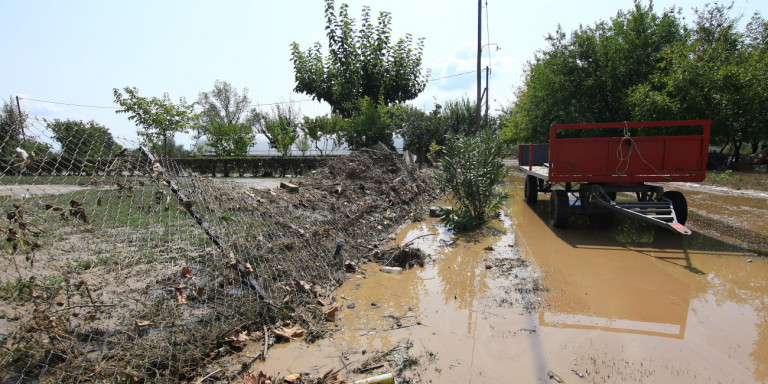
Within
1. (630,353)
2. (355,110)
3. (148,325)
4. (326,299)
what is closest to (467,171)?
(326,299)

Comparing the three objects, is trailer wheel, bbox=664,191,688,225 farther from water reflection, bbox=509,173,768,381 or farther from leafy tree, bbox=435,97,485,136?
leafy tree, bbox=435,97,485,136

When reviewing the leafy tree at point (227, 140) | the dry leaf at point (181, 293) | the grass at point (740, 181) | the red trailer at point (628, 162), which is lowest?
the dry leaf at point (181, 293)

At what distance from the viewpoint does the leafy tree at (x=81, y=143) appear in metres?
3.30

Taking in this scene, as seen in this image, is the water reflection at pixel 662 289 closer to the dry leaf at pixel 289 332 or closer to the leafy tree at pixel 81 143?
the dry leaf at pixel 289 332

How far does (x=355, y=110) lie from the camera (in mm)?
21109

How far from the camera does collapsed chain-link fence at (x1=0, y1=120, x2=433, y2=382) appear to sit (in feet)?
9.40

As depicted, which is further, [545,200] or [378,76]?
[378,76]

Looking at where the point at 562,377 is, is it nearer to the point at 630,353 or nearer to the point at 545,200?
the point at 630,353

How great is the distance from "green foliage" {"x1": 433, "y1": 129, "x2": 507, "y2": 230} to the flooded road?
163 centimetres

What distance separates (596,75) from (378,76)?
10890 mm

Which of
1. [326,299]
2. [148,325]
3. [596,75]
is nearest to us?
[148,325]

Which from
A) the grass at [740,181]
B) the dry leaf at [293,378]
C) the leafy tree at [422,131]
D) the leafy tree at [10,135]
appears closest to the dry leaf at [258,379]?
the dry leaf at [293,378]

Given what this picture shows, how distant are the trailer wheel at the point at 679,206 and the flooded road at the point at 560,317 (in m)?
0.66

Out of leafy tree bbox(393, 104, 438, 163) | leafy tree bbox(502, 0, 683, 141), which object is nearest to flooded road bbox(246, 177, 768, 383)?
leafy tree bbox(502, 0, 683, 141)
